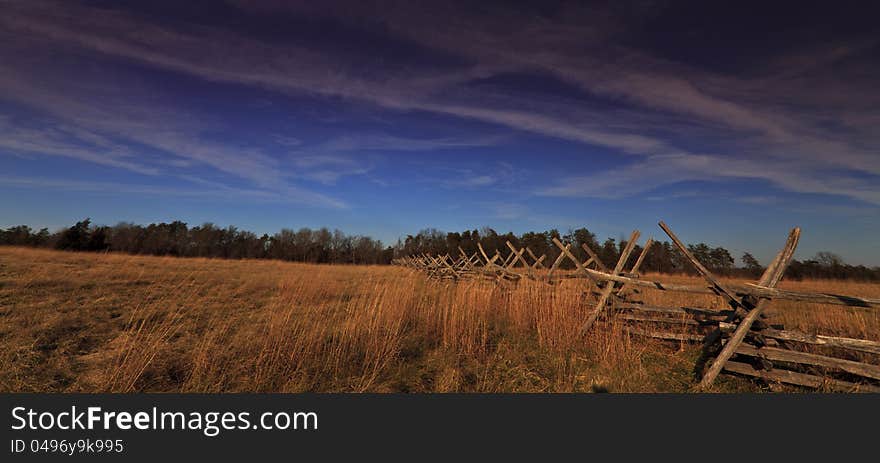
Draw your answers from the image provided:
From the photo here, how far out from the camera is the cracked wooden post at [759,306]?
4.05 metres

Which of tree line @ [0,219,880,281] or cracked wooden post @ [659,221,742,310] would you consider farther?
tree line @ [0,219,880,281]

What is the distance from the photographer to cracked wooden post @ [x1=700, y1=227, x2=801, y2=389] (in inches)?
159

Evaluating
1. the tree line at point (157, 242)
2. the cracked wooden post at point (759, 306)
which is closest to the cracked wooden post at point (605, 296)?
the cracked wooden post at point (759, 306)

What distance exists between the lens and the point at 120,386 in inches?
131

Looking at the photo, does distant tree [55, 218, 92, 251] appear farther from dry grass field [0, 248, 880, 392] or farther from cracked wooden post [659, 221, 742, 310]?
cracked wooden post [659, 221, 742, 310]

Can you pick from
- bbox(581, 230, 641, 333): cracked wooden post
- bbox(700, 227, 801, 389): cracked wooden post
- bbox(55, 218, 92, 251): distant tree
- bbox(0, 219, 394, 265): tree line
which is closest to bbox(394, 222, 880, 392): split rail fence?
bbox(700, 227, 801, 389): cracked wooden post

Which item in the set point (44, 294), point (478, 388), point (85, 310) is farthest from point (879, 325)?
point (44, 294)

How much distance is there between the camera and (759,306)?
402 cm

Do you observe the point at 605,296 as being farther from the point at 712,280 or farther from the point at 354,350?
the point at 354,350

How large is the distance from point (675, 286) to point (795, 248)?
4.88 ft

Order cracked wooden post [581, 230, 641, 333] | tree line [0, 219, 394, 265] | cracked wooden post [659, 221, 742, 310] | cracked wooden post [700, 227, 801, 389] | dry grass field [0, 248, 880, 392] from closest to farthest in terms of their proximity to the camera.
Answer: dry grass field [0, 248, 880, 392] → cracked wooden post [700, 227, 801, 389] → cracked wooden post [659, 221, 742, 310] → cracked wooden post [581, 230, 641, 333] → tree line [0, 219, 394, 265]

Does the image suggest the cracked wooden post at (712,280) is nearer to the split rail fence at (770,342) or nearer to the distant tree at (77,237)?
the split rail fence at (770,342)

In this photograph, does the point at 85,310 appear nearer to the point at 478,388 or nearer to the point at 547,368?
the point at 478,388

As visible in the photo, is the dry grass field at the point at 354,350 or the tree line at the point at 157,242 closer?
the dry grass field at the point at 354,350
